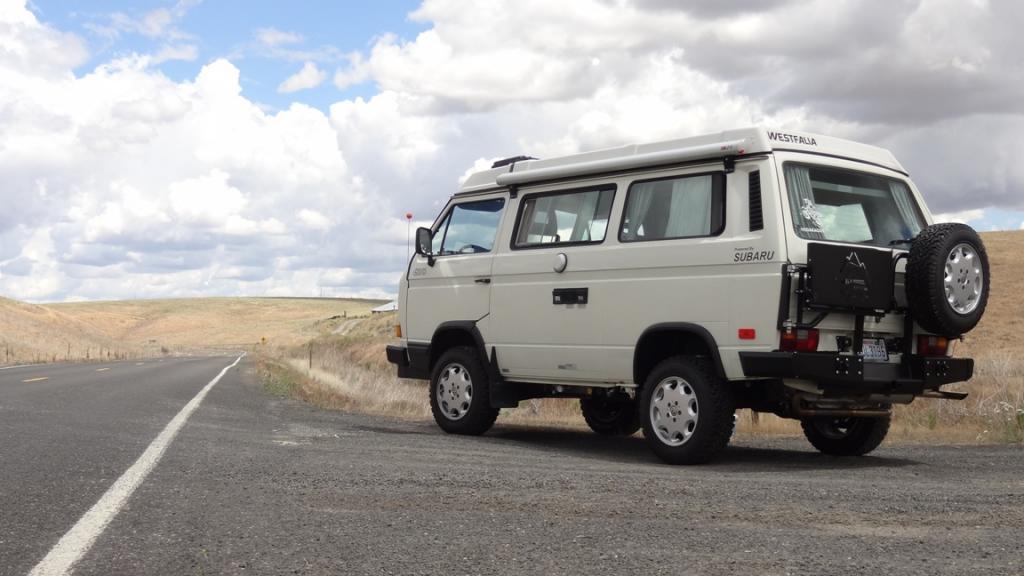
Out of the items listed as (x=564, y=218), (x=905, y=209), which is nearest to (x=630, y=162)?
(x=564, y=218)

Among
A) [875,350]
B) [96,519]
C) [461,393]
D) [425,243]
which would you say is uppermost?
[425,243]

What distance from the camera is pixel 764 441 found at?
36.7 feet

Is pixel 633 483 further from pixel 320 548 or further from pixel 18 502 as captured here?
pixel 18 502

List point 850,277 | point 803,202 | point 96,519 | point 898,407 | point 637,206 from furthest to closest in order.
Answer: point 898,407 < point 637,206 < point 803,202 < point 850,277 < point 96,519

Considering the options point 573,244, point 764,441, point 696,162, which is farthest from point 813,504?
point 764,441

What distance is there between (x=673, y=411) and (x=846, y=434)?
2179 millimetres

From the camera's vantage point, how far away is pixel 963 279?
838cm

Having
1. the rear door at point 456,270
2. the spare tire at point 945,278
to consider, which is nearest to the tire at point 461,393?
the rear door at point 456,270

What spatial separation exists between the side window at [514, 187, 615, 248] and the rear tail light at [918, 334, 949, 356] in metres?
2.80

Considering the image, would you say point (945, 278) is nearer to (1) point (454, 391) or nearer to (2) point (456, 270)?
(2) point (456, 270)

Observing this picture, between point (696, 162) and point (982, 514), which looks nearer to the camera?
point (982, 514)

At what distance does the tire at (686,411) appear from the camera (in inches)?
330

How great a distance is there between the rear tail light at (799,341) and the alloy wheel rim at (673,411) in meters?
0.90

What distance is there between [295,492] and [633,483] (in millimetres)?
2179
